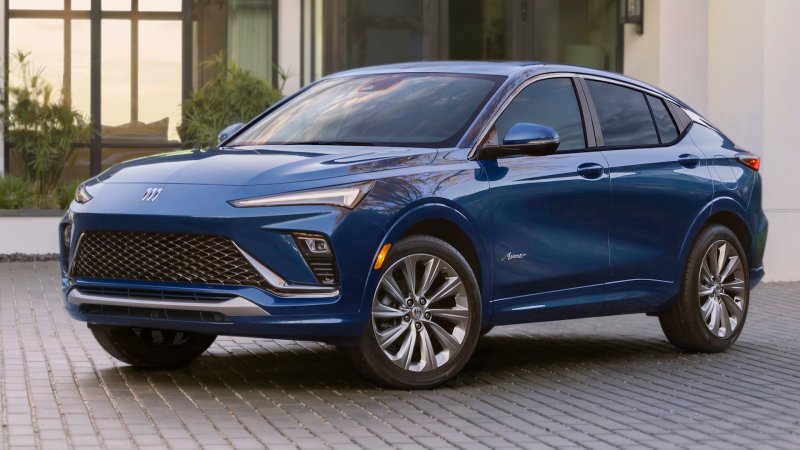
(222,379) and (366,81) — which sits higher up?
(366,81)

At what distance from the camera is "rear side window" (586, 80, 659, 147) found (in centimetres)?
1016

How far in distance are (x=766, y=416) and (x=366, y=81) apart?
10.7ft

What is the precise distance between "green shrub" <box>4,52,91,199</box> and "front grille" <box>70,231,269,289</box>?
12383 millimetres

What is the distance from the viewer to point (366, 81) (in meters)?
9.99

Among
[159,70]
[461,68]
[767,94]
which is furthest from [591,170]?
[159,70]

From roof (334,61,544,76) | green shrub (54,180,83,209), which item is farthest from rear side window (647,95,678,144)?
green shrub (54,180,83,209)

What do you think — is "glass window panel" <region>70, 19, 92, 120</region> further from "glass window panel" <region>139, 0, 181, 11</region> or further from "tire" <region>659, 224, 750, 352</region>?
"tire" <region>659, 224, 750, 352</region>

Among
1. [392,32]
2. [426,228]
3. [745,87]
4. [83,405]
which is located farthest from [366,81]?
[392,32]

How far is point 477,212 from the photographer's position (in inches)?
350

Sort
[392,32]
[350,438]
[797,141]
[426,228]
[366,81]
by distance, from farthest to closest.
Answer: [392,32] → [797,141] → [366,81] → [426,228] → [350,438]

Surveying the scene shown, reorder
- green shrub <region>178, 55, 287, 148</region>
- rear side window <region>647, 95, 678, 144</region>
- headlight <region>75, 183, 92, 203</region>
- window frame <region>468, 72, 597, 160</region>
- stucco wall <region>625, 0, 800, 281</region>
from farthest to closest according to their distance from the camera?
green shrub <region>178, 55, 287, 148</region> → stucco wall <region>625, 0, 800, 281</region> → rear side window <region>647, 95, 678, 144</region> → window frame <region>468, 72, 597, 160</region> → headlight <region>75, 183, 92, 203</region>

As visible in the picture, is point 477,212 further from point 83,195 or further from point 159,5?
point 159,5

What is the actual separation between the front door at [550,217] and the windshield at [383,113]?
257mm

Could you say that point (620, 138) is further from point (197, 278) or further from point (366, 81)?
point (197, 278)
